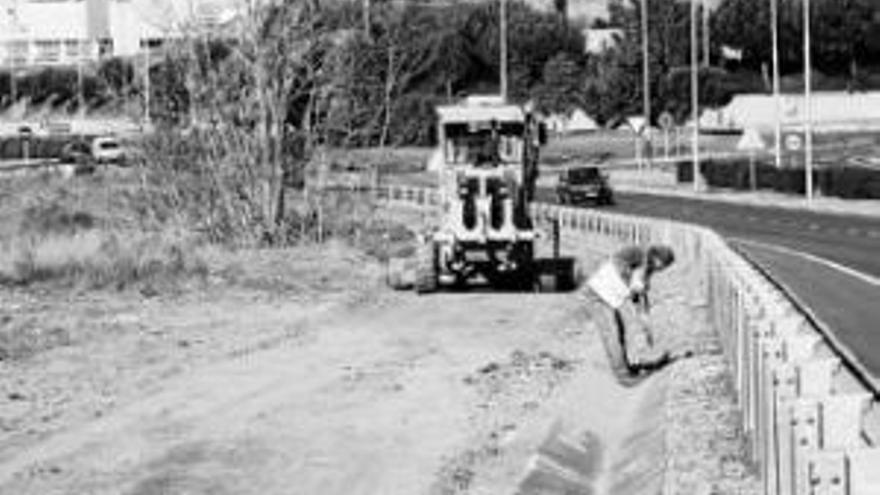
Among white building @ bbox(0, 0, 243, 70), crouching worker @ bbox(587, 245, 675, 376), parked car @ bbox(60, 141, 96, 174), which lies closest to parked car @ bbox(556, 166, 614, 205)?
parked car @ bbox(60, 141, 96, 174)

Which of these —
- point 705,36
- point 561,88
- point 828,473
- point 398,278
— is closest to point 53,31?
point 561,88

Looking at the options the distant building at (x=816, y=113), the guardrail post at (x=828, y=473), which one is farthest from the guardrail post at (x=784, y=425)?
the distant building at (x=816, y=113)

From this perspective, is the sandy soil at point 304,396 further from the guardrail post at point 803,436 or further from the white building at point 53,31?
the white building at point 53,31

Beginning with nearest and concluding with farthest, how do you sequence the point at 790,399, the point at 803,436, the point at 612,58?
the point at 803,436 → the point at 790,399 → the point at 612,58

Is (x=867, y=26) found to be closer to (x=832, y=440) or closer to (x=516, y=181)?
(x=516, y=181)

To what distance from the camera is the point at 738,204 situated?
70.5 meters

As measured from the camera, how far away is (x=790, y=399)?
877 cm

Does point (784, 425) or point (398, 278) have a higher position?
point (784, 425)

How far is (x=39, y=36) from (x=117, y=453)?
160998 mm

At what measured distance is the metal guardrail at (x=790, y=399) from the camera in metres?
6.52

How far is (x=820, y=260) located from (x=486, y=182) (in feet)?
38.6

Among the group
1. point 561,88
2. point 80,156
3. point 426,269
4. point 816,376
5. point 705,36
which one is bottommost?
point 426,269

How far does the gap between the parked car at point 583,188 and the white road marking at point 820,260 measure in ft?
67.5

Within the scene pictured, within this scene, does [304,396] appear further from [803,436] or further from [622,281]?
[803,436]
